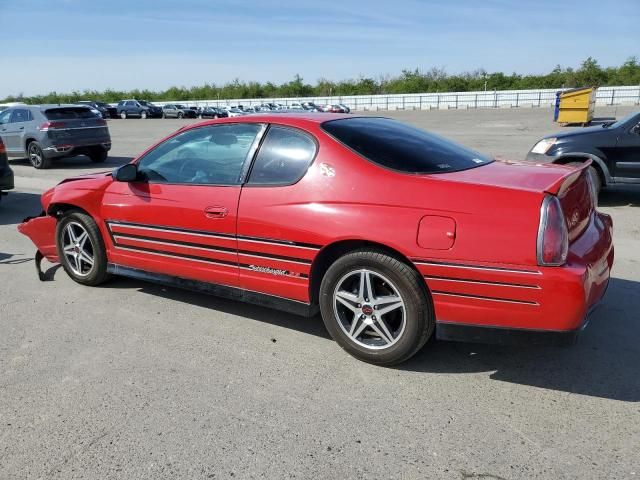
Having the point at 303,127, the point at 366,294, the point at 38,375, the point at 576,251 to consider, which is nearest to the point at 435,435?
the point at 366,294

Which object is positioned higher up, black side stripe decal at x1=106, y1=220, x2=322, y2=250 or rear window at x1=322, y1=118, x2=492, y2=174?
rear window at x1=322, y1=118, x2=492, y2=174

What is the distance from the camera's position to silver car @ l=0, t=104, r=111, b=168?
44.0 feet

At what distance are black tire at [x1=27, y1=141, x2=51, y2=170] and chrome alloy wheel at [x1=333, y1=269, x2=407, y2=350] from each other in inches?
487

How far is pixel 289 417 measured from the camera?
2900 millimetres

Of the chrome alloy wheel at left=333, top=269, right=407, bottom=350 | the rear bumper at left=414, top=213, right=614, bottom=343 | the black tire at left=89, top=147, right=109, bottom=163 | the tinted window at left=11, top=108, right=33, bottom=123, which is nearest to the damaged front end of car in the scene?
the chrome alloy wheel at left=333, top=269, right=407, bottom=350

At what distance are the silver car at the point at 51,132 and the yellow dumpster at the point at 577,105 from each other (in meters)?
20.7

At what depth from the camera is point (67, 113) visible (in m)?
13.8

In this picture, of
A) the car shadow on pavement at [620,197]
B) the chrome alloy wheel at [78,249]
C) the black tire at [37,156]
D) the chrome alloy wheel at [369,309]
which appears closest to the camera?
the chrome alloy wheel at [369,309]

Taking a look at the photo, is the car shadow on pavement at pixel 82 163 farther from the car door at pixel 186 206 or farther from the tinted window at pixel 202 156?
the tinted window at pixel 202 156

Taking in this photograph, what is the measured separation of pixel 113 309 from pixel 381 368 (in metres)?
2.31

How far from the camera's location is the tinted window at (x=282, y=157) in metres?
3.60

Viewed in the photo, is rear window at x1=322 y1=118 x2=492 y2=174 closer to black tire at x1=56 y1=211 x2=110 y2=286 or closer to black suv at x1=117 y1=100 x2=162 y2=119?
black tire at x1=56 y1=211 x2=110 y2=286

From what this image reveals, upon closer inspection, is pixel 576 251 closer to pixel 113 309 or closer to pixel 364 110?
pixel 113 309

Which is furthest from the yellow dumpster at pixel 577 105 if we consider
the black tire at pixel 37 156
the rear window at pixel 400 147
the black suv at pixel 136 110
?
the black suv at pixel 136 110
